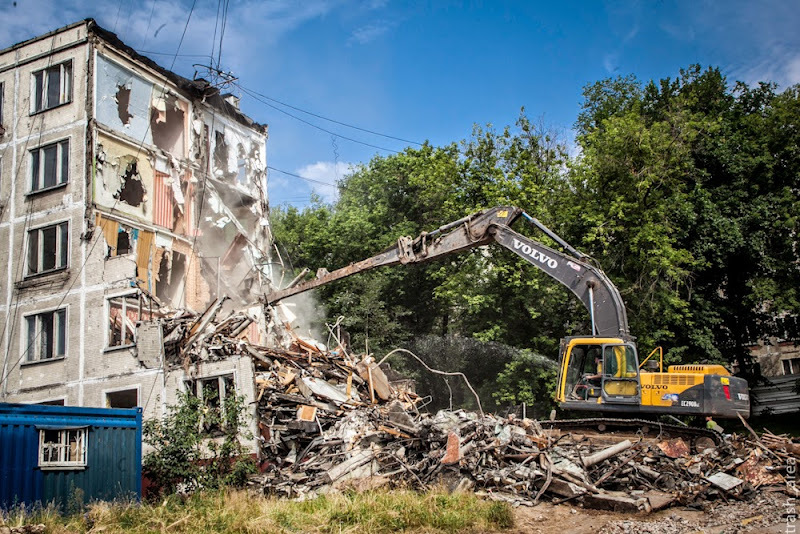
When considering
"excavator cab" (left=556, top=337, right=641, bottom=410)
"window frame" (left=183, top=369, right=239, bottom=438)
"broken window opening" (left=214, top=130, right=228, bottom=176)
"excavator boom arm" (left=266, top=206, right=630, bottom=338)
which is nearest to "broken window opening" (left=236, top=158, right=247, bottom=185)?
"broken window opening" (left=214, top=130, right=228, bottom=176)

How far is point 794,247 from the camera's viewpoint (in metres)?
25.6

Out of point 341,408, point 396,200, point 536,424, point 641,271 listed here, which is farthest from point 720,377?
point 396,200

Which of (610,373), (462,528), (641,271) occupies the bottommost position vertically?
(462,528)

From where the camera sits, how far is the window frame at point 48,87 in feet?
74.8

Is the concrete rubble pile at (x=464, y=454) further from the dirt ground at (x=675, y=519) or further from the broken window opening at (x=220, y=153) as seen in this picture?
the broken window opening at (x=220, y=153)

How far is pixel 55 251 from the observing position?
21.8 meters

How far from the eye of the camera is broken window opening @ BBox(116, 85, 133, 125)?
23.4 m

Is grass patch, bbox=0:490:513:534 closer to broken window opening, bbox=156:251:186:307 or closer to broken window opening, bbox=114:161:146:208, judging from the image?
broken window opening, bbox=156:251:186:307

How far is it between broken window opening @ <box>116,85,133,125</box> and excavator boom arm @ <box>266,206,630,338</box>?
9.33m

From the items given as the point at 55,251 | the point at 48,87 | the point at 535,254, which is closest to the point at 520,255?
the point at 535,254

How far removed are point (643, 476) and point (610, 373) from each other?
7.14ft

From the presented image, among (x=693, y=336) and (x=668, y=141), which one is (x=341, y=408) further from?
(x=668, y=141)

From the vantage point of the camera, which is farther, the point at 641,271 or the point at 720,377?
the point at 641,271

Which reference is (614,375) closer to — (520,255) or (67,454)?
(520,255)
